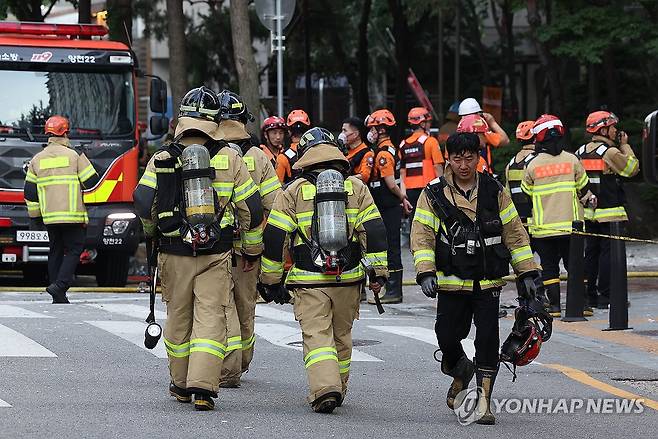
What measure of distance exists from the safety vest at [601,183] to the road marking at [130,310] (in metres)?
4.51

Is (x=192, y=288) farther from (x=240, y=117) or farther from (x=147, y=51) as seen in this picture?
(x=147, y=51)

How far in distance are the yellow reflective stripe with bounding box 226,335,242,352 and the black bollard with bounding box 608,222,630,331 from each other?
524 centimetres

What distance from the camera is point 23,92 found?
18.5 meters

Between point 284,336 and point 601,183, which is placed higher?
point 601,183

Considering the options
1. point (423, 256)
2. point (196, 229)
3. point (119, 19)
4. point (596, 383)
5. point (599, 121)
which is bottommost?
point (596, 383)

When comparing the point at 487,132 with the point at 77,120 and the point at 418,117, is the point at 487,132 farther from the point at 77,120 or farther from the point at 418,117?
the point at 77,120

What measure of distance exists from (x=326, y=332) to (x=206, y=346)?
0.72m

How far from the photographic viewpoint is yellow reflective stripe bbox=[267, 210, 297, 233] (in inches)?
357

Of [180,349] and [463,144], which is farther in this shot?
[180,349]

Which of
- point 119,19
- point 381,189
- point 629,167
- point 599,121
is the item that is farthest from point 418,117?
point 119,19

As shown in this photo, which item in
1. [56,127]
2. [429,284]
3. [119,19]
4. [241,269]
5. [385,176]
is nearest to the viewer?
[429,284]

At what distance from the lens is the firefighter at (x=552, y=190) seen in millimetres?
14211

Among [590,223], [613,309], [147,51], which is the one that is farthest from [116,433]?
[147,51]

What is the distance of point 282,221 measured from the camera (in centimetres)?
909
